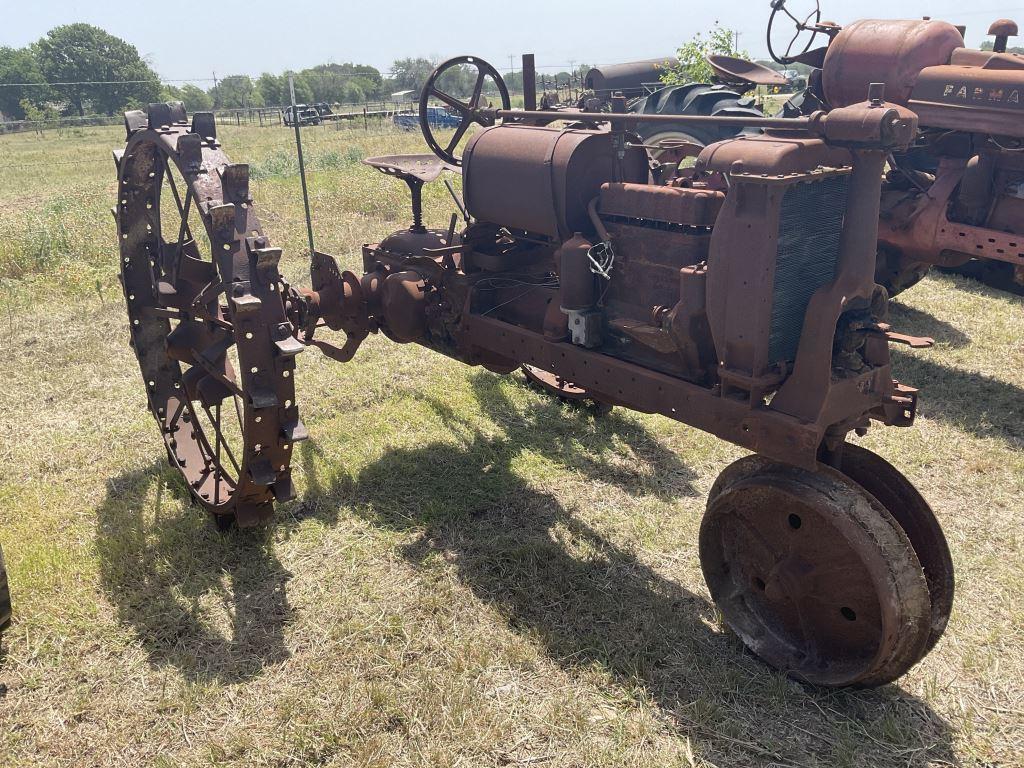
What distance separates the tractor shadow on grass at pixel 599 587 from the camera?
2.81 metres

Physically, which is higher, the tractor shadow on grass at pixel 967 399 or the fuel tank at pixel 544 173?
the fuel tank at pixel 544 173

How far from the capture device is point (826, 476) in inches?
109

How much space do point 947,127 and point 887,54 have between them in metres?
0.69

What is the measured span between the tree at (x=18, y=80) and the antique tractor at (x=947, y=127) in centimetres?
5314

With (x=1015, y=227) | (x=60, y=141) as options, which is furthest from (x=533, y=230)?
(x=60, y=141)

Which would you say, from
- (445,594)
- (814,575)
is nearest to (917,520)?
(814,575)

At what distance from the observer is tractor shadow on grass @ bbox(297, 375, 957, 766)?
9.23 feet

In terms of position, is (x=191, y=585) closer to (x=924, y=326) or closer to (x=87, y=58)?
(x=924, y=326)

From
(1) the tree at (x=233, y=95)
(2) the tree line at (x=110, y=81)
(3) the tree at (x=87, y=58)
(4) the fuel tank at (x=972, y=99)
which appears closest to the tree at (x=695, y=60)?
(4) the fuel tank at (x=972, y=99)

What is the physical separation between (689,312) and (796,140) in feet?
2.32

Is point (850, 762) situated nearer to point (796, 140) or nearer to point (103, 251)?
point (796, 140)

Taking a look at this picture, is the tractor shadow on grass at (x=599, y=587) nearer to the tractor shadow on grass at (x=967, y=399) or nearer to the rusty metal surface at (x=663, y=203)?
the rusty metal surface at (x=663, y=203)

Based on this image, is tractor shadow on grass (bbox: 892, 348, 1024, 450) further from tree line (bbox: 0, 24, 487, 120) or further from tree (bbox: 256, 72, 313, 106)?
tree (bbox: 256, 72, 313, 106)

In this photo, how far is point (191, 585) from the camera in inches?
145
